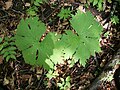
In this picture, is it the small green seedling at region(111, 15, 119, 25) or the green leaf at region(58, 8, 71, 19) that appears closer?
the green leaf at region(58, 8, 71, 19)

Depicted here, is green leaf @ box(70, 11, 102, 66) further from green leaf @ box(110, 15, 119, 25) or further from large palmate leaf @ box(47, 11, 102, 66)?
green leaf @ box(110, 15, 119, 25)

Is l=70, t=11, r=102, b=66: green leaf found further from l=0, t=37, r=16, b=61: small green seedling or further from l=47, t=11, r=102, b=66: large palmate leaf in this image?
l=0, t=37, r=16, b=61: small green seedling

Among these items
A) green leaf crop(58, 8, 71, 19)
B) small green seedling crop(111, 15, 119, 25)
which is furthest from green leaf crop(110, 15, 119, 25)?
green leaf crop(58, 8, 71, 19)

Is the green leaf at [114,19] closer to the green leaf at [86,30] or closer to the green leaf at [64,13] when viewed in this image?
the green leaf at [64,13]

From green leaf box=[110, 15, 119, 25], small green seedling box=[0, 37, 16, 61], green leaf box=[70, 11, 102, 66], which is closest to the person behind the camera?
green leaf box=[70, 11, 102, 66]

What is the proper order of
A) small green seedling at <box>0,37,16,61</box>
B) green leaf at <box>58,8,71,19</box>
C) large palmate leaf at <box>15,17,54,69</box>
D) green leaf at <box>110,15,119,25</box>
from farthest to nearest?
1. green leaf at <box>110,15,119,25</box>
2. green leaf at <box>58,8,71,19</box>
3. small green seedling at <box>0,37,16,61</box>
4. large palmate leaf at <box>15,17,54,69</box>

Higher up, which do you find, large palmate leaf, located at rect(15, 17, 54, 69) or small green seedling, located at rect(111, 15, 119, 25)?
large palmate leaf, located at rect(15, 17, 54, 69)

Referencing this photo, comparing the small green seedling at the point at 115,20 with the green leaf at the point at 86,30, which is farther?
the small green seedling at the point at 115,20

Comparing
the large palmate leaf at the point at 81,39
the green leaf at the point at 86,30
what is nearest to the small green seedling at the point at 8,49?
the large palmate leaf at the point at 81,39
